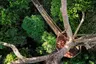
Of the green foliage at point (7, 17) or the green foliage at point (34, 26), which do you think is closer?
the green foliage at point (34, 26)

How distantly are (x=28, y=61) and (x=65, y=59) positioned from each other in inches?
52.9

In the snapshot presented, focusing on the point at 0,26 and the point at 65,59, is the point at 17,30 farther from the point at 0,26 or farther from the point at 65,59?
the point at 65,59

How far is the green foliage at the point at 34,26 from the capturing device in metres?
7.19

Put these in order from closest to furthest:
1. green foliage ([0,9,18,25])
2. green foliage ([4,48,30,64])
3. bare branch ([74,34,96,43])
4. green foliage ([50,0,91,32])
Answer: bare branch ([74,34,96,43]) → green foliage ([50,0,91,32]) → green foliage ([4,48,30,64]) → green foliage ([0,9,18,25])

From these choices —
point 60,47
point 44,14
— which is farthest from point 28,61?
point 44,14

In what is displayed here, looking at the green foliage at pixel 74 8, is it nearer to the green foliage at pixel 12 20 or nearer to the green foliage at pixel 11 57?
the green foliage at pixel 12 20

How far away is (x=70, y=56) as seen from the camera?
23.6ft

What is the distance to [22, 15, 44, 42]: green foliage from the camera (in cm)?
719

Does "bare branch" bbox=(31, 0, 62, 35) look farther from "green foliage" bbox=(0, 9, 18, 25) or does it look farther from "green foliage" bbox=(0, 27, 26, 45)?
"green foliage" bbox=(0, 27, 26, 45)

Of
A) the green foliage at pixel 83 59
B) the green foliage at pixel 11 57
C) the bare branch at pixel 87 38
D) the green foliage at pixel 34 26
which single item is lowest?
the green foliage at pixel 83 59

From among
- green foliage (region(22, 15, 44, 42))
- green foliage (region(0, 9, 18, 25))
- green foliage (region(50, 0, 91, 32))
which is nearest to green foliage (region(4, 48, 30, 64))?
green foliage (region(22, 15, 44, 42))

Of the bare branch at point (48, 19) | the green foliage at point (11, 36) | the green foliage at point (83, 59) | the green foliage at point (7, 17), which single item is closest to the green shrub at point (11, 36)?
the green foliage at point (11, 36)

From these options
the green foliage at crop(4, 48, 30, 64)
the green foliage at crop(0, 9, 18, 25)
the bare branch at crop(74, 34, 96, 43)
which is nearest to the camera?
the bare branch at crop(74, 34, 96, 43)

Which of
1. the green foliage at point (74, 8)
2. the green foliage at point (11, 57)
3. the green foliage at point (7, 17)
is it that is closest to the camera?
the green foliage at point (74, 8)
